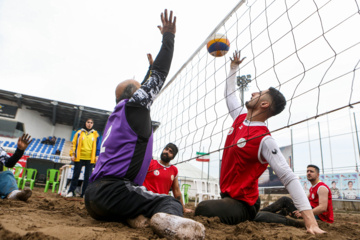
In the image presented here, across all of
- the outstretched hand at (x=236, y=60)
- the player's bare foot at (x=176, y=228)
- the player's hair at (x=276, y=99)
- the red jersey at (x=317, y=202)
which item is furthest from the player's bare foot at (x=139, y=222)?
the red jersey at (x=317, y=202)

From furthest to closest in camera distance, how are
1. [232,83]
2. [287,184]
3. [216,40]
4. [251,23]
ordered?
[216,40]
[232,83]
[251,23]
[287,184]

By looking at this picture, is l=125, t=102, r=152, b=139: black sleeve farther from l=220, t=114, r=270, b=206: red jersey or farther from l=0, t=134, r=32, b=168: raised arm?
l=0, t=134, r=32, b=168: raised arm

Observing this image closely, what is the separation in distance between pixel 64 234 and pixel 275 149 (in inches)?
61.5

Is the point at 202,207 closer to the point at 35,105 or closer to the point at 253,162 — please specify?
the point at 253,162

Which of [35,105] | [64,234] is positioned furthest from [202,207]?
[35,105]

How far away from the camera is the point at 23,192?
9.79 ft

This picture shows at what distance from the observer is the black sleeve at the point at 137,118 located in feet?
5.65

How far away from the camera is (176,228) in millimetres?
1148

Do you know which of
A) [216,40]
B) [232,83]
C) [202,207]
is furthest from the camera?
[216,40]

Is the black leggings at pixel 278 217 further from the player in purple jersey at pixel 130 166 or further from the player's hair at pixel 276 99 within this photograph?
the player in purple jersey at pixel 130 166

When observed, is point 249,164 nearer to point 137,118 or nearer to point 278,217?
point 278,217

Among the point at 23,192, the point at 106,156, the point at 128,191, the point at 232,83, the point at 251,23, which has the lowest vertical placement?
the point at 23,192

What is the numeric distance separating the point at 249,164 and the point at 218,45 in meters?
1.76

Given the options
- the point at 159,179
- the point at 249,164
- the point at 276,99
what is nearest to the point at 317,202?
the point at 249,164
